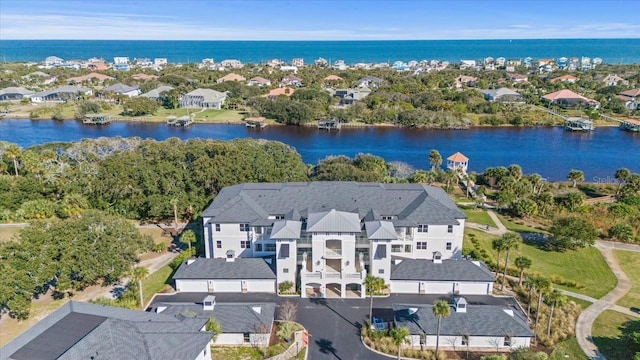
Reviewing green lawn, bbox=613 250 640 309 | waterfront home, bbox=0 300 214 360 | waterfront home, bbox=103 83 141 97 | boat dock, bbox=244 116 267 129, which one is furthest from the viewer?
waterfront home, bbox=103 83 141 97

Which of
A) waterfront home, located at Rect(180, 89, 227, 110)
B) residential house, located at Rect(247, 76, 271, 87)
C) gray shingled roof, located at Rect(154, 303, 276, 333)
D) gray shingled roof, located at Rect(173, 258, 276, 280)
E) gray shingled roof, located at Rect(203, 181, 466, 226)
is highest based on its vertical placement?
residential house, located at Rect(247, 76, 271, 87)

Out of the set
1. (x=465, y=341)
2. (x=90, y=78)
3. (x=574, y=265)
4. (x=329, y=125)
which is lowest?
(x=574, y=265)

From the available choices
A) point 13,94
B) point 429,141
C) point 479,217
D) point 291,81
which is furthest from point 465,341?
point 13,94

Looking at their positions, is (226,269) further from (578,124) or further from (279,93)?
(578,124)

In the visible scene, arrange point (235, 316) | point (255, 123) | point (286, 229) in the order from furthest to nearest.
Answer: point (255, 123) < point (286, 229) < point (235, 316)

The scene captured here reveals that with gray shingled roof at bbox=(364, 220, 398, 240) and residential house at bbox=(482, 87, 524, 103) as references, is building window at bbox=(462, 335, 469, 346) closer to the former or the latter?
gray shingled roof at bbox=(364, 220, 398, 240)

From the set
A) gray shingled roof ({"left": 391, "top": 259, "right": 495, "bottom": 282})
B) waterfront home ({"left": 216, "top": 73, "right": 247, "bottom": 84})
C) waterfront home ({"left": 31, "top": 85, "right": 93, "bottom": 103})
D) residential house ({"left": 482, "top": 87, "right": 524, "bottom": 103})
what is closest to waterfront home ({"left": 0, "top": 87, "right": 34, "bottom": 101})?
waterfront home ({"left": 31, "top": 85, "right": 93, "bottom": 103})
